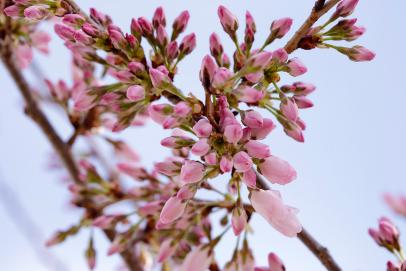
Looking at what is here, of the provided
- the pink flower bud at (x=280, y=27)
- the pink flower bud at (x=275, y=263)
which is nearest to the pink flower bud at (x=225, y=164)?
the pink flower bud at (x=280, y=27)

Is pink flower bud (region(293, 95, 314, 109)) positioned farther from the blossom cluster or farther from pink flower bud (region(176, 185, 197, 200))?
pink flower bud (region(176, 185, 197, 200))

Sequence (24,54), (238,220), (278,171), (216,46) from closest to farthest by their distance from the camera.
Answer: (278,171)
(238,220)
(216,46)
(24,54)

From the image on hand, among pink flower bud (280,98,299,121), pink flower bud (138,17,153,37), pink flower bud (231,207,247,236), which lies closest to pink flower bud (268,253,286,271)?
pink flower bud (231,207,247,236)

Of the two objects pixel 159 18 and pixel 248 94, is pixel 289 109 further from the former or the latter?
pixel 159 18

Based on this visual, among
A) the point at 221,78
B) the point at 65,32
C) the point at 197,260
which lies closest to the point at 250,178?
the point at 221,78

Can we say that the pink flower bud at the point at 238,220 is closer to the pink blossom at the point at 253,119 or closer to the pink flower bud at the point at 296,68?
the pink blossom at the point at 253,119

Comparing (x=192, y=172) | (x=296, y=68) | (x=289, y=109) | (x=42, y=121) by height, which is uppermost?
(x=296, y=68)

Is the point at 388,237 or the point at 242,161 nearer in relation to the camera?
the point at 242,161
